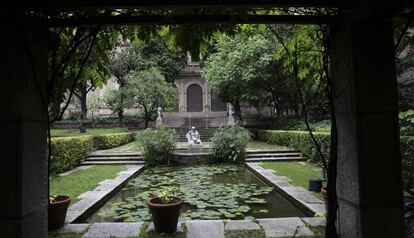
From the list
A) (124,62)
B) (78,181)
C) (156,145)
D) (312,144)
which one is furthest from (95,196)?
(124,62)

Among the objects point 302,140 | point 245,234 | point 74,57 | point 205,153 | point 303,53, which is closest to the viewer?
point 74,57

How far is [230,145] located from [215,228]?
9.15 m

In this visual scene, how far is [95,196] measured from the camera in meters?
7.41

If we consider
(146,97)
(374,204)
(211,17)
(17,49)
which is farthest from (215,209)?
(146,97)

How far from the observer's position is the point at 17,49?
9.86 feet

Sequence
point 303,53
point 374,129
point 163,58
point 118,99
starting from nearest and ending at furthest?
point 374,129, point 303,53, point 118,99, point 163,58

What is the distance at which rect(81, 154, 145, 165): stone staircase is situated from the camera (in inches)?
556

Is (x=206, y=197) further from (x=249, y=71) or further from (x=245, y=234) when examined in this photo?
(x=249, y=71)

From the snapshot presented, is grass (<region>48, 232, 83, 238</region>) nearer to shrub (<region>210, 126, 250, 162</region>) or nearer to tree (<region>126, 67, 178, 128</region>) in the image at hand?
shrub (<region>210, 126, 250, 162</region>)

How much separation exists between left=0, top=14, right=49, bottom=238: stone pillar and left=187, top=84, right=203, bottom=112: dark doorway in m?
32.9

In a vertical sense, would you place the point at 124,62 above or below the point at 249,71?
above

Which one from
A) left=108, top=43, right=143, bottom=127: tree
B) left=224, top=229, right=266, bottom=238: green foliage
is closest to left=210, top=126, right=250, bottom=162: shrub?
left=224, top=229, right=266, bottom=238: green foliage

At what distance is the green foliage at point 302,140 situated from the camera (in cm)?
1177

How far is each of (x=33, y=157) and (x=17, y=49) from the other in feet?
3.18
